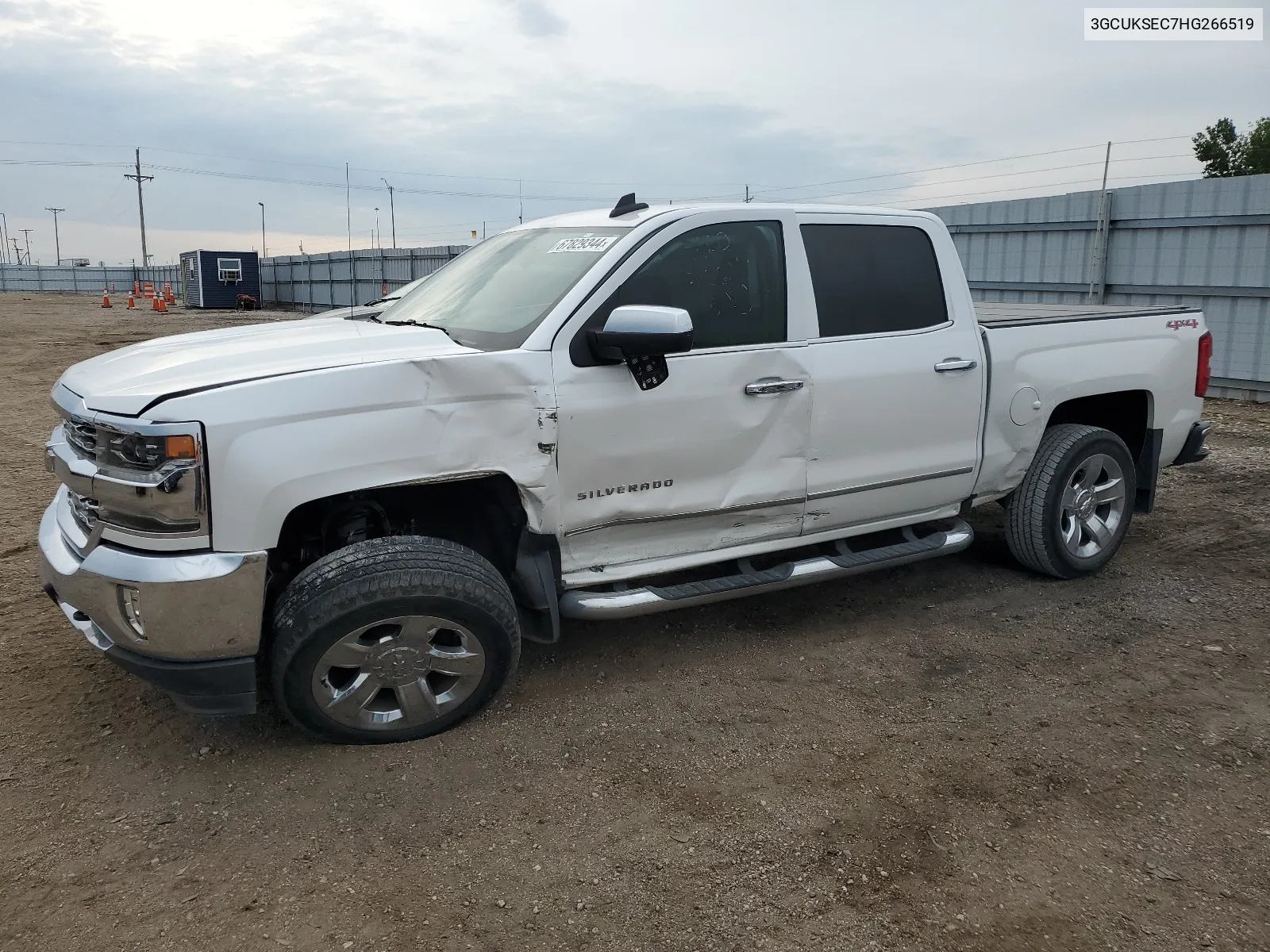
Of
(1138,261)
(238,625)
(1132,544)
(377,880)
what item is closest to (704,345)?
(238,625)

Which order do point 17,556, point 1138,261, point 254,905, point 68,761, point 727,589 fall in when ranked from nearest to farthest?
point 254,905
point 68,761
point 727,589
point 17,556
point 1138,261

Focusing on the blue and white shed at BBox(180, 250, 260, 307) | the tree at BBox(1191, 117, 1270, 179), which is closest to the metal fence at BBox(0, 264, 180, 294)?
the blue and white shed at BBox(180, 250, 260, 307)

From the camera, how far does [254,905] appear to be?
8.57ft

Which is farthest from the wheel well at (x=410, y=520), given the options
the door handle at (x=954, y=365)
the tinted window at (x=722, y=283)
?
the door handle at (x=954, y=365)

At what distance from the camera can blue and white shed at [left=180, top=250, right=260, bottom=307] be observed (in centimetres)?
3756

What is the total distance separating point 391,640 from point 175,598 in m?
0.69

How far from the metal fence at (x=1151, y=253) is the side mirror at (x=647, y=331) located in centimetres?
952

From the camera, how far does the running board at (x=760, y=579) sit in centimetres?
367

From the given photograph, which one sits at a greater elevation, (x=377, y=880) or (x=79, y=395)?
(x=79, y=395)

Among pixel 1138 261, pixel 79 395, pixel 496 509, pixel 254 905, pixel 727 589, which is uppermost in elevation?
pixel 1138 261

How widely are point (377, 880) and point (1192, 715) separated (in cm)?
300

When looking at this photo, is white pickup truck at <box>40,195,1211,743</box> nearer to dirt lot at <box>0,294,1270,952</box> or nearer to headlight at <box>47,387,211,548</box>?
headlight at <box>47,387,211,548</box>

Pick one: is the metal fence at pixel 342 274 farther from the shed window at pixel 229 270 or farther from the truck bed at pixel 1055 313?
the truck bed at pixel 1055 313

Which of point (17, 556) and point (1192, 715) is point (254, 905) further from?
point (17, 556)
